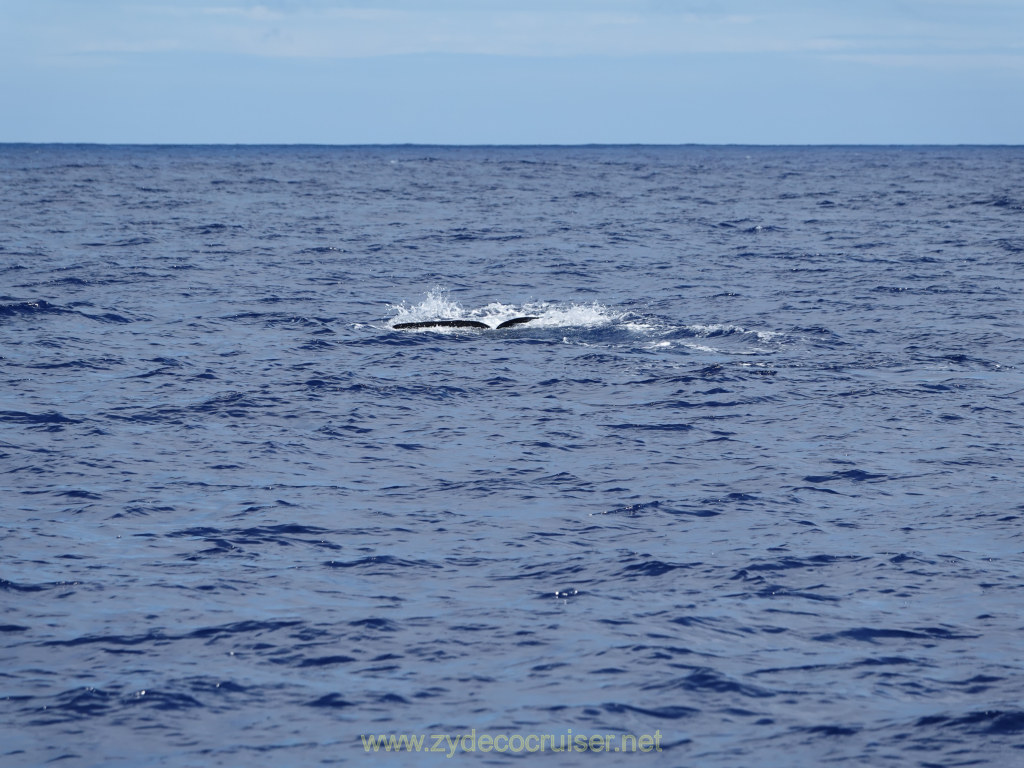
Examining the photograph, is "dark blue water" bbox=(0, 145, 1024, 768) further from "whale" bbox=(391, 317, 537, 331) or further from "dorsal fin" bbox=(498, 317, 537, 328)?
"whale" bbox=(391, 317, 537, 331)

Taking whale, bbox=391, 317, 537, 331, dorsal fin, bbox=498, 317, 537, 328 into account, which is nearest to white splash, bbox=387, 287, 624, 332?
dorsal fin, bbox=498, 317, 537, 328

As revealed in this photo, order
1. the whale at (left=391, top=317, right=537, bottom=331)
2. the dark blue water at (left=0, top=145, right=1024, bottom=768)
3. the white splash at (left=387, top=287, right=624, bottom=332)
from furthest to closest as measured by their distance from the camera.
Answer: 1. the white splash at (left=387, top=287, right=624, bottom=332)
2. the whale at (left=391, top=317, right=537, bottom=331)
3. the dark blue water at (left=0, top=145, right=1024, bottom=768)

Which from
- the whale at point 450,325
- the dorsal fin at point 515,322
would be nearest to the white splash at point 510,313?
the dorsal fin at point 515,322

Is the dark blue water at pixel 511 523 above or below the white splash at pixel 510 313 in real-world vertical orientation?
below

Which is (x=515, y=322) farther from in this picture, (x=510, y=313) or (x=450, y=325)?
(x=510, y=313)

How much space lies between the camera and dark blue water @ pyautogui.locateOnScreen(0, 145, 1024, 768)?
11156mm

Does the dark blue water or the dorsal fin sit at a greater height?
the dorsal fin

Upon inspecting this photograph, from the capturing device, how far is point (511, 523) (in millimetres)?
16281

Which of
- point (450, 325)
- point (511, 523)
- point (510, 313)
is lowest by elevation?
point (511, 523)

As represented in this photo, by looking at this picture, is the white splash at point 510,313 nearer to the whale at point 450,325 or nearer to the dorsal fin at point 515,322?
the dorsal fin at point 515,322

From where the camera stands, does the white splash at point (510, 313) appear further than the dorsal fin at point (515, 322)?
Yes

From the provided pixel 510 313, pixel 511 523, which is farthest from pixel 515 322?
pixel 511 523

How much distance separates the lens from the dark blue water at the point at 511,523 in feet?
36.6

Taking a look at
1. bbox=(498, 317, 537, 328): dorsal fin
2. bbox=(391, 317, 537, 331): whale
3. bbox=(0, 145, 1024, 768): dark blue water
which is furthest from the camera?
bbox=(498, 317, 537, 328): dorsal fin
